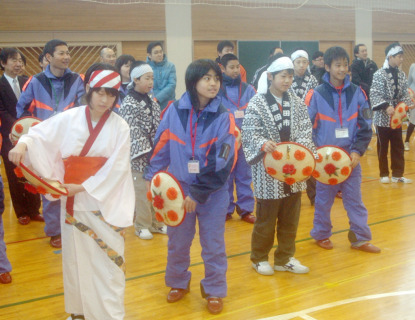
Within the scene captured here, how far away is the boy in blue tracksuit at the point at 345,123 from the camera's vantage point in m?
4.80

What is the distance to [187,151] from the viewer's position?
366cm

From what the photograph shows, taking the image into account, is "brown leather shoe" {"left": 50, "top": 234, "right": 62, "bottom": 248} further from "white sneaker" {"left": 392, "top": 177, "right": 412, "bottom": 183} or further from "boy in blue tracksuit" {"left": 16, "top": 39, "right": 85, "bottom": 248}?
"white sneaker" {"left": 392, "top": 177, "right": 412, "bottom": 183}

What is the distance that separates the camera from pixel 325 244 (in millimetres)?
4992

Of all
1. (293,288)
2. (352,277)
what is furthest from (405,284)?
(293,288)

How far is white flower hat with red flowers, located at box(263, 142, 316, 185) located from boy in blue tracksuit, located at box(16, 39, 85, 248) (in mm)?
2094

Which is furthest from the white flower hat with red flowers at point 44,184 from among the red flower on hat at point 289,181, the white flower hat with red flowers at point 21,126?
the white flower hat with red flowers at point 21,126

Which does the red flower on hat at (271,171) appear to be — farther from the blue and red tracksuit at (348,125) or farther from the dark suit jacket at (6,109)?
the dark suit jacket at (6,109)

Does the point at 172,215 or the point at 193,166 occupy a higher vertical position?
the point at 193,166

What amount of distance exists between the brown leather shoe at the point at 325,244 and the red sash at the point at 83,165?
248cm

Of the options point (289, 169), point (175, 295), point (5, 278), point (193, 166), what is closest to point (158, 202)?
point (193, 166)

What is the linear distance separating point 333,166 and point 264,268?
1072 mm

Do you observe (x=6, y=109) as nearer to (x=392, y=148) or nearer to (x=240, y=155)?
(x=240, y=155)

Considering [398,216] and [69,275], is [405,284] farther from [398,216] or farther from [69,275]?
[69,275]

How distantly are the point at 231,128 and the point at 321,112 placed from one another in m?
1.51
